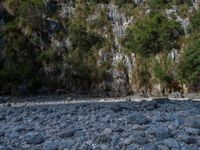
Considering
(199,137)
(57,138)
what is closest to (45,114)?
(57,138)

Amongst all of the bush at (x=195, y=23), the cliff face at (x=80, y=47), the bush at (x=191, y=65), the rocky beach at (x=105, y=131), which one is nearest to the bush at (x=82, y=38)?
the cliff face at (x=80, y=47)

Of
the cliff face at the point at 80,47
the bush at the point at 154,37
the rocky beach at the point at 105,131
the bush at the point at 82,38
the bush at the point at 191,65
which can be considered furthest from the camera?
the bush at the point at 82,38

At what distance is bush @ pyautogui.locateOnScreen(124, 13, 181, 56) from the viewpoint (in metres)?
27.3

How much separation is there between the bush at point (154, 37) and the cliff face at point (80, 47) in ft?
1.60

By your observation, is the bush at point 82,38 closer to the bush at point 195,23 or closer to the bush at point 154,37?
the bush at point 154,37

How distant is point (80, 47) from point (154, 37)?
16.7 feet

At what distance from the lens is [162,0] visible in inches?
1152

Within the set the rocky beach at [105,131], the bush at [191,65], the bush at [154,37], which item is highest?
the bush at [154,37]

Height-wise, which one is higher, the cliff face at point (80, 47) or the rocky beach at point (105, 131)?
the cliff face at point (80, 47)

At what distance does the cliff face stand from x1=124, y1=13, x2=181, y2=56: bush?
489 mm

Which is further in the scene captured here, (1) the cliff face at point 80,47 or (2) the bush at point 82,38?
(2) the bush at point 82,38

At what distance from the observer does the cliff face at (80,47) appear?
90.6ft

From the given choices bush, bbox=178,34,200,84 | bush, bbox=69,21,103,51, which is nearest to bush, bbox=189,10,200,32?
bush, bbox=178,34,200,84

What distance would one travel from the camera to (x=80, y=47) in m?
29.3
